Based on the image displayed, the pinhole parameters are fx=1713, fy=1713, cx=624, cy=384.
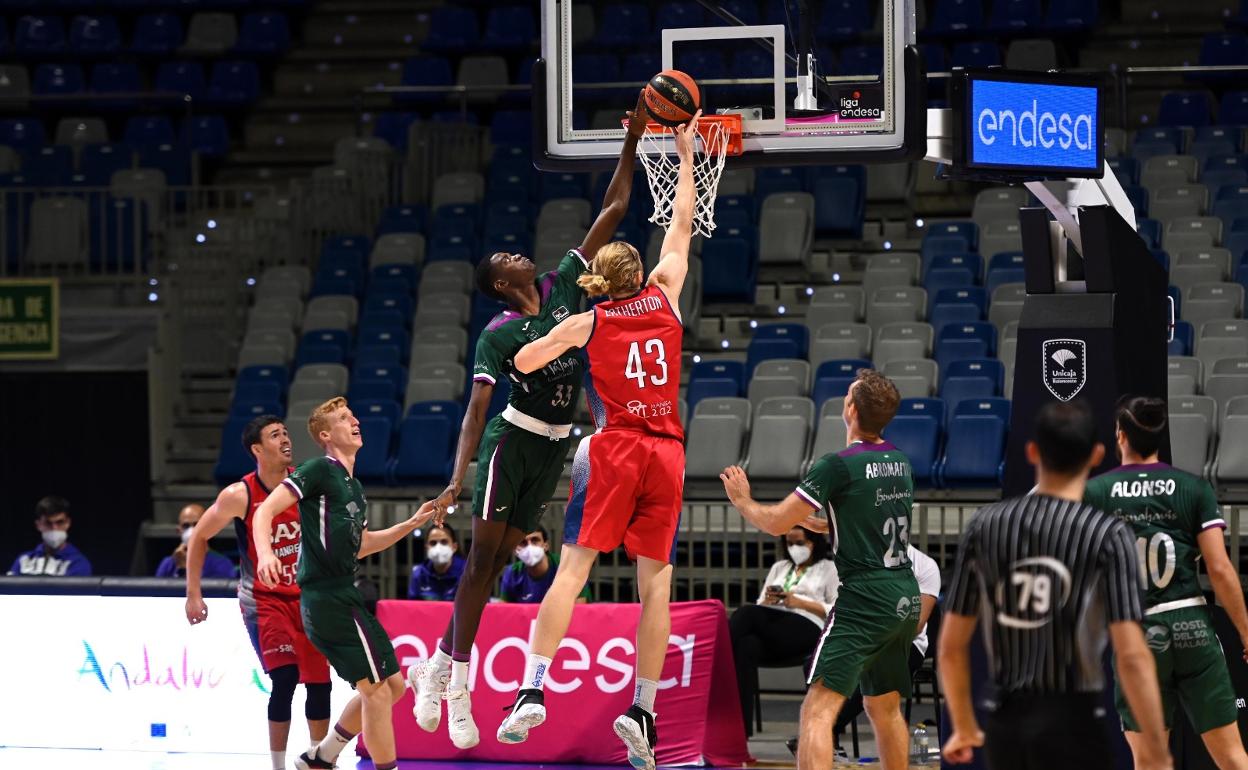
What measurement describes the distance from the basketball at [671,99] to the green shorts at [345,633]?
10.0ft

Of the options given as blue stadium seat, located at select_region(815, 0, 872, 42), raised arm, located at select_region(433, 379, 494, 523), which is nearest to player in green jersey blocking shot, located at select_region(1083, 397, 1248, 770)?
raised arm, located at select_region(433, 379, 494, 523)

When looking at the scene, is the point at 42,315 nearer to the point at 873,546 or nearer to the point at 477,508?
the point at 477,508

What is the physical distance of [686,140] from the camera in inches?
300

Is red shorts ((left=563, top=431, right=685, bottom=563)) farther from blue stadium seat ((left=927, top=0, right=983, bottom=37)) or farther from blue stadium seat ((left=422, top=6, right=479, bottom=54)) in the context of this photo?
blue stadium seat ((left=422, top=6, right=479, bottom=54))

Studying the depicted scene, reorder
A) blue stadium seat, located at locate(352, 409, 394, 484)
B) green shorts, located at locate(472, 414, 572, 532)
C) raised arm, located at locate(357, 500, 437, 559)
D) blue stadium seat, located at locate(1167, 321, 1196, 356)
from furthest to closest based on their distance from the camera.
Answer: blue stadium seat, located at locate(352, 409, 394, 484)
blue stadium seat, located at locate(1167, 321, 1196, 356)
raised arm, located at locate(357, 500, 437, 559)
green shorts, located at locate(472, 414, 572, 532)

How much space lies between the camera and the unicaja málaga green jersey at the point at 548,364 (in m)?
7.77

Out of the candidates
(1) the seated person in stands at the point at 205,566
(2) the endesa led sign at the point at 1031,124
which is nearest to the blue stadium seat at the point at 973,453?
(2) the endesa led sign at the point at 1031,124

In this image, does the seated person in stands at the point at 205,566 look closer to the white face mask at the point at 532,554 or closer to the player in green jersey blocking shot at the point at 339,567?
the white face mask at the point at 532,554

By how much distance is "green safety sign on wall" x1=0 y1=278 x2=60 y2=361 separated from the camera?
1681cm

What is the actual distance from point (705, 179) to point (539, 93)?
39.7 inches

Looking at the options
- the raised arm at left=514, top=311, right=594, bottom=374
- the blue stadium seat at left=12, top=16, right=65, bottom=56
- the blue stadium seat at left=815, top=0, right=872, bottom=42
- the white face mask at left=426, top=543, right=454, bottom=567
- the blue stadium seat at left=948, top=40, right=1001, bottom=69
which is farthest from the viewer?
the blue stadium seat at left=12, top=16, right=65, bottom=56

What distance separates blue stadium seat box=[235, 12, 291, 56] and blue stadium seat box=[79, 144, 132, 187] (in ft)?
9.53

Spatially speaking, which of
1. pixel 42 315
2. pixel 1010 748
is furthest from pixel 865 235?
pixel 1010 748

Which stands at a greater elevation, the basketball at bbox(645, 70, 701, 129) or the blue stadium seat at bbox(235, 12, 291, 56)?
the blue stadium seat at bbox(235, 12, 291, 56)
